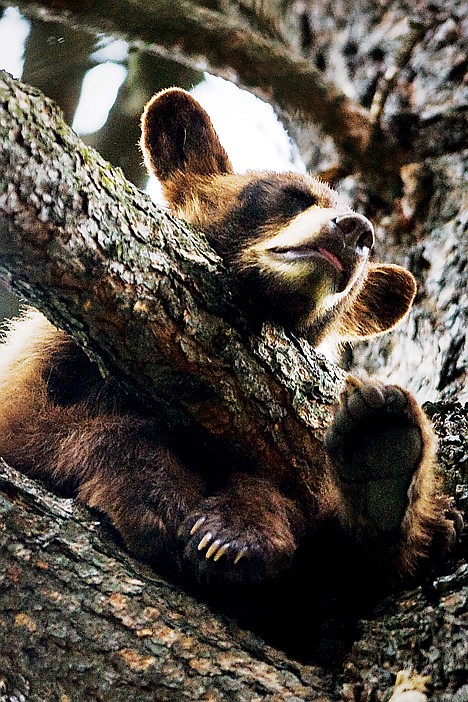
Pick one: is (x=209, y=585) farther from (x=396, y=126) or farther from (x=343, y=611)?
(x=396, y=126)

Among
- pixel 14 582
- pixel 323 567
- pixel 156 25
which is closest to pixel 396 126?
pixel 156 25

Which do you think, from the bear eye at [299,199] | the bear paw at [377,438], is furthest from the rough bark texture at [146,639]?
the bear eye at [299,199]

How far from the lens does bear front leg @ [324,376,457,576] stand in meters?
2.10

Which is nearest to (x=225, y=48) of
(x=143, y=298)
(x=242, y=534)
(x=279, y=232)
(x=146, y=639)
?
(x=279, y=232)

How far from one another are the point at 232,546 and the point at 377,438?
0.55m

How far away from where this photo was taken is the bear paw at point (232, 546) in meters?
2.26

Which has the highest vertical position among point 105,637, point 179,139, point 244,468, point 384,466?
point 179,139

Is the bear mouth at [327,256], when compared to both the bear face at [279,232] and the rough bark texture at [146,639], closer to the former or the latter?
the bear face at [279,232]

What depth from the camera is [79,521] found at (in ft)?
7.56

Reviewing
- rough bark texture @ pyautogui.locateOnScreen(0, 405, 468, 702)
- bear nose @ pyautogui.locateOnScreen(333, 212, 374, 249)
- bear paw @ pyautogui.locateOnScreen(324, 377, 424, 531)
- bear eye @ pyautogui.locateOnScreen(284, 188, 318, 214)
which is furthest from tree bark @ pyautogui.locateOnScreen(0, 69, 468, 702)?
bear eye @ pyautogui.locateOnScreen(284, 188, 318, 214)

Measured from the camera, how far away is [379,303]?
12.2 feet

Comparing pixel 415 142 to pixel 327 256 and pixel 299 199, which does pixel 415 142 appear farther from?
pixel 327 256

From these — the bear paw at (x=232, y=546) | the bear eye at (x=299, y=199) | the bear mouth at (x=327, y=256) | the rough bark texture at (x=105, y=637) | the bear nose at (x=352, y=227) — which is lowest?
the rough bark texture at (x=105, y=637)

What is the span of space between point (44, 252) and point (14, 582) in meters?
0.87
